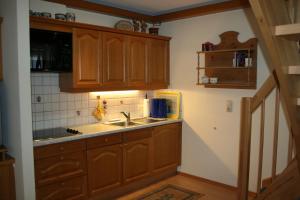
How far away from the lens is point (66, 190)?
9.59 ft

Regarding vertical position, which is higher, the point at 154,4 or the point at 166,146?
the point at 154,4

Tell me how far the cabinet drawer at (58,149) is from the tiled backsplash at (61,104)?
0.56 metres

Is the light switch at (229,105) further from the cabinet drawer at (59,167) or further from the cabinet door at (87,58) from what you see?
the cabinet drawer at (59,167)

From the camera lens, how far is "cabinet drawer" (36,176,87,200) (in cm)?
275

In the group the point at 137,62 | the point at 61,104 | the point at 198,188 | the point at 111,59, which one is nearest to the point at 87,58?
the point at 111,59

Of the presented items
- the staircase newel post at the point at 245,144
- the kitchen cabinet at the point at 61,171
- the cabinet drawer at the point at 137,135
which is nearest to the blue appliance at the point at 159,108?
the cabinet drawer at the point at 137,135

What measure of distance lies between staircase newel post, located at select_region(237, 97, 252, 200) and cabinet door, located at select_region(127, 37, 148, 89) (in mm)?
1821

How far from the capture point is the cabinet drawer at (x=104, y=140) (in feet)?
10.2

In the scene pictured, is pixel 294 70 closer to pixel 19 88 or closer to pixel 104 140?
pixel 19 88

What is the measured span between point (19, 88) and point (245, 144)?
2.04m

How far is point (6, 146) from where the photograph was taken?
9.11 feet

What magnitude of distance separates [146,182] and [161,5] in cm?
249

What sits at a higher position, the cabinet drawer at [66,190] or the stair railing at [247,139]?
the stair railing at [247,139]

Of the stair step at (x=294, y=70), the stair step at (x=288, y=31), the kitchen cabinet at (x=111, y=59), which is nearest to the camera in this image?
the stair step at (x=288, y=31)
